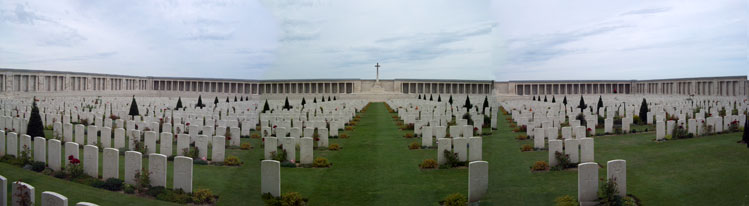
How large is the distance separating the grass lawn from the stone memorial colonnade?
50.7m

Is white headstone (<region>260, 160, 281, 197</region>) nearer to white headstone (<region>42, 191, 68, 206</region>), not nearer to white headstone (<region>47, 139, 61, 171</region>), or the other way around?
white headstone (<region>42, 191, 68, 206</region>)

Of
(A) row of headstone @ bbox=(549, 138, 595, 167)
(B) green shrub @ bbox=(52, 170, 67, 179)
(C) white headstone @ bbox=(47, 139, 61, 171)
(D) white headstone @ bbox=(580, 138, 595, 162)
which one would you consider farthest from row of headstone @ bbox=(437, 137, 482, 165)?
(C) white headstone @ bbox=(47, 139, 61, 171)

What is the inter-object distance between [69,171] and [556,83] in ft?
284

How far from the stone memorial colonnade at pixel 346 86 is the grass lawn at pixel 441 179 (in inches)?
1995

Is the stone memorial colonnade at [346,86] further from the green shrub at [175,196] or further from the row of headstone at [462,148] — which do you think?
the green shrub at [175,196]

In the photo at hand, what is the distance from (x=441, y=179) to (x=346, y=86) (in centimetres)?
7556

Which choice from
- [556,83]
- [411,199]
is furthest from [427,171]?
[556,83]

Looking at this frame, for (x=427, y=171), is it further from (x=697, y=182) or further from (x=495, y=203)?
(x=697, y=182)

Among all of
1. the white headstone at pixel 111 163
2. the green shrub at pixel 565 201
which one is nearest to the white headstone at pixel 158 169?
the white headstone at pixel 111 163

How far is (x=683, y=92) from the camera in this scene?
6856 centimetres

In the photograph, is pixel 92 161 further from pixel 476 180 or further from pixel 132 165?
pixel 476 180

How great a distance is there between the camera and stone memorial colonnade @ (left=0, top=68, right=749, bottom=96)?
A: 199 feet

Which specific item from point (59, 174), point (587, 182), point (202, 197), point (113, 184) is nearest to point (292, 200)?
point (202, 197)

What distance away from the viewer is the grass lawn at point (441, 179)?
7.16 meters
